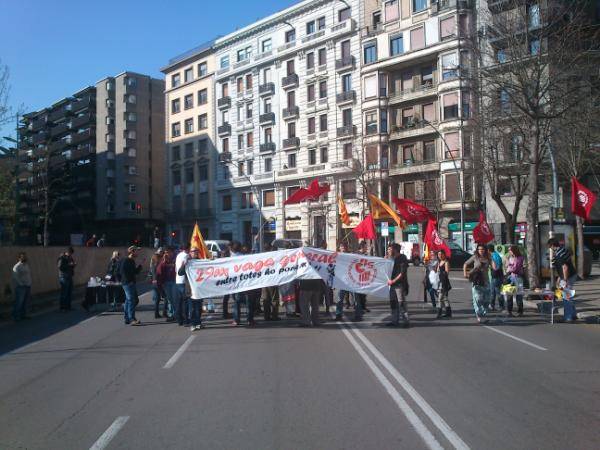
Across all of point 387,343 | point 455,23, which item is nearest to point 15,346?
point 387,343

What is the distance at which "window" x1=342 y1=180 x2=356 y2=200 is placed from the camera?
50.3 m

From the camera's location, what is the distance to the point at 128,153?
78.7m

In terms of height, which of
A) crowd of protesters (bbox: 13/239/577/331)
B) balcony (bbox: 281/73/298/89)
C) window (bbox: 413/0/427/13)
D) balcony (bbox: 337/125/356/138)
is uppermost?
window (bbox: 413/0/427/13)

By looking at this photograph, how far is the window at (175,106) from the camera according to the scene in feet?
232

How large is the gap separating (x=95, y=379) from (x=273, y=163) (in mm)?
50515

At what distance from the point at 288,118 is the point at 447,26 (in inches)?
711

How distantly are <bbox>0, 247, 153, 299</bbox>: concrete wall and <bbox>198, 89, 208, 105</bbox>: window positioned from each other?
40.3 meters

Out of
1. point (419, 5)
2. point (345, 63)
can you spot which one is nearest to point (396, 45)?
point (419, 5)

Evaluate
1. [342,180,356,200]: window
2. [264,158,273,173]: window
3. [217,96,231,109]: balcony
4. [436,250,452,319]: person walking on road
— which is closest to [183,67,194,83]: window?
[217,96,231,109]: balcony

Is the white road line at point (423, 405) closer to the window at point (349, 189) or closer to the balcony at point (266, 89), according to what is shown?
the window at point (349, 189)

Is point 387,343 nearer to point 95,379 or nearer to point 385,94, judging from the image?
point 95,379

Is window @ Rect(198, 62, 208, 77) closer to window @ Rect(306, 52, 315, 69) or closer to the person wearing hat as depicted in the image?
window @ Rect(306, 52, 315, 69)

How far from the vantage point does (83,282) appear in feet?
83.5

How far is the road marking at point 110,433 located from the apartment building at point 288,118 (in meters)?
40.8
